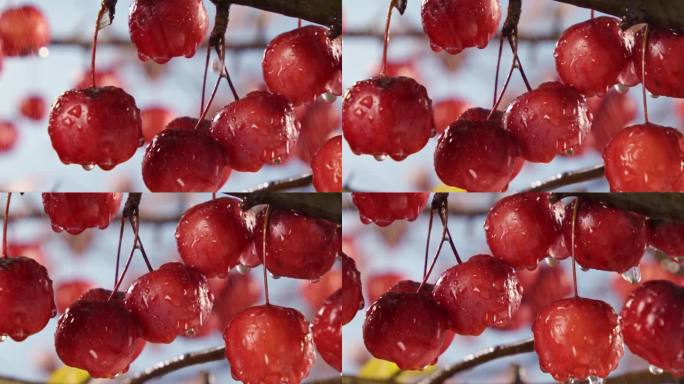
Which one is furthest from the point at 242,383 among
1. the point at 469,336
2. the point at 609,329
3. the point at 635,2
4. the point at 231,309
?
the point at 635,2

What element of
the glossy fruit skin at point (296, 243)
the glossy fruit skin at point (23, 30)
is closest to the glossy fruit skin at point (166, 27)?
the glossy fruit skin at point (23, 30)

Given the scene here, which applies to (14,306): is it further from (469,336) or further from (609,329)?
(609,329)

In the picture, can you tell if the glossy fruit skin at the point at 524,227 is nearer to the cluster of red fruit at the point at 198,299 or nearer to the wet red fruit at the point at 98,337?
the cluster of red fruit at the point at 198,299

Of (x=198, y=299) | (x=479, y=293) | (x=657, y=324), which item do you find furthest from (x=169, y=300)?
(x=657, y=324)

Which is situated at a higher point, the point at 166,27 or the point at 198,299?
the point at 166,27

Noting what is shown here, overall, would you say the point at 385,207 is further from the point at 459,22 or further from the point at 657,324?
the point at 657,324

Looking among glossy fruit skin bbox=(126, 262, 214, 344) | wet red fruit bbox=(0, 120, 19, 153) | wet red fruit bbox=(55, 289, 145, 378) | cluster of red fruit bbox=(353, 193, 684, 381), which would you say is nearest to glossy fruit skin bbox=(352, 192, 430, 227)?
cluster of red fruit bbox=(353, 193, 684, 381)

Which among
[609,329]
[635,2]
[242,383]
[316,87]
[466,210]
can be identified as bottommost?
[242,383]
